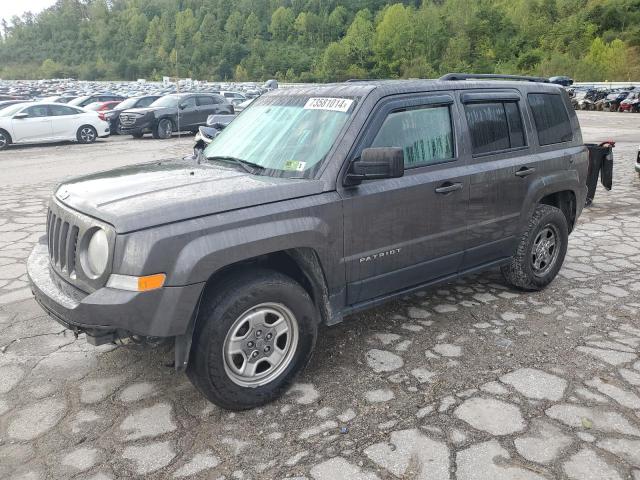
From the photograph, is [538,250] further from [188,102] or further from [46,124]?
[188,102]

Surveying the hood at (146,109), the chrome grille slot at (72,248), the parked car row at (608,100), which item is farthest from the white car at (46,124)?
the parked car row at (608,100)

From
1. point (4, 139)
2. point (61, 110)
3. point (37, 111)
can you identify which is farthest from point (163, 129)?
point (4, 139)

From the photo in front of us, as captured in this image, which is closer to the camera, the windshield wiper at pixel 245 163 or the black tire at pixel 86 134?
the windshield wiper at pixel 245 163

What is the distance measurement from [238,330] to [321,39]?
149 m

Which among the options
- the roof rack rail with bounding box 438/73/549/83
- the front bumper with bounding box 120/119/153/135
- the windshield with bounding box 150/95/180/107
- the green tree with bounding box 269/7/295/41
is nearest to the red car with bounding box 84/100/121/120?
the windshield with bounding box 150/95/180/107

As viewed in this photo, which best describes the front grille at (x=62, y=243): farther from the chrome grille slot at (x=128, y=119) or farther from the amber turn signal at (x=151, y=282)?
the chrome grille slot at (x=128, y=119)

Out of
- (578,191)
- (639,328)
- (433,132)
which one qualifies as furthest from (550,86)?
(639,328)

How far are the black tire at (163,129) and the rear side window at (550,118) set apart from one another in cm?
1661

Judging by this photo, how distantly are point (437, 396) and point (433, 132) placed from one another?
1.80m

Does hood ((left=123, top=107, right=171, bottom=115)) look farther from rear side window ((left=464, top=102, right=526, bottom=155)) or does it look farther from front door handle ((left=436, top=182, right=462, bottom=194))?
front door handle ((left=436, top=182, right=462, bottom=194))

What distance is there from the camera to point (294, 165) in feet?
11.1

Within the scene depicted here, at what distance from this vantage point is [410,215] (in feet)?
11.9

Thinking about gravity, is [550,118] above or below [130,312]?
above

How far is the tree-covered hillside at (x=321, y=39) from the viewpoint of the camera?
88.6m
